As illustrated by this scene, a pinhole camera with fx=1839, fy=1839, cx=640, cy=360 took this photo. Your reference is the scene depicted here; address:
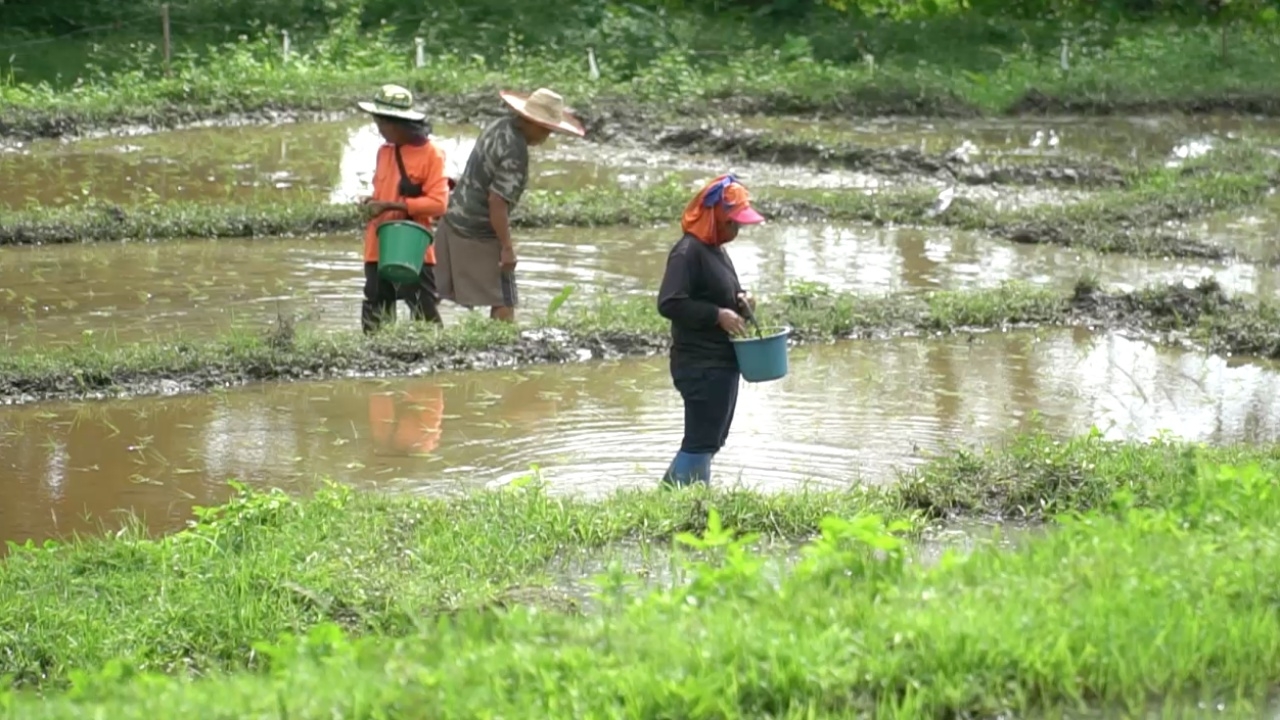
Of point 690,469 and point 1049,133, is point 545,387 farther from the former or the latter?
point 1049,133

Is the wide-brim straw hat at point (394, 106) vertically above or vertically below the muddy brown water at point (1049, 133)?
above

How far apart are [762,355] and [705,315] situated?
0.28m

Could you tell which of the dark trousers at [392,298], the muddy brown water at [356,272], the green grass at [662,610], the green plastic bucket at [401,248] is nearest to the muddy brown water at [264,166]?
the muddy brown water at [356,272]

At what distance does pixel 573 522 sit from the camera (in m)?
6.48

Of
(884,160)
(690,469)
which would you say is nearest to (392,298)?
(690,469)

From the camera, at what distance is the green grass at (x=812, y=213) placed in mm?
13266

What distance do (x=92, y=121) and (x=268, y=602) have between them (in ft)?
45.5

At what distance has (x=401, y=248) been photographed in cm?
948

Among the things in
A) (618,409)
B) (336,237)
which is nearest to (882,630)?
(618,409)

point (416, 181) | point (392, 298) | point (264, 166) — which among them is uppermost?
point (416, 181)

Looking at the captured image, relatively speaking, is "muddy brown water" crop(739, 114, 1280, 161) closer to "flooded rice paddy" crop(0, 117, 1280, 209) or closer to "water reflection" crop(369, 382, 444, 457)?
"flooded rice paddy" crop(0, 117, 1280, 209)

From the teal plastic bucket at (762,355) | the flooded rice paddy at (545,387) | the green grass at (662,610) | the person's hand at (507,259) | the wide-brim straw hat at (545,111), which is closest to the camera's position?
the green grass at (662,610)

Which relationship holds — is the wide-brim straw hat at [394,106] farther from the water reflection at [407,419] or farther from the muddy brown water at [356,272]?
the muddy brown water at [356,272]

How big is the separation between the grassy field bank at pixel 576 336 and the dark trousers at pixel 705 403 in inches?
105
